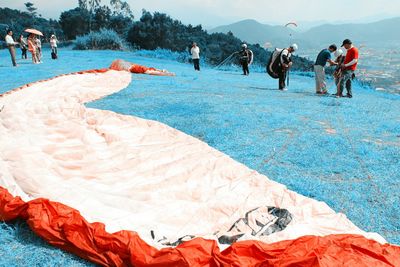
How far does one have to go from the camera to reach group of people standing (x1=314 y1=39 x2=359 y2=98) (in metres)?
9.02

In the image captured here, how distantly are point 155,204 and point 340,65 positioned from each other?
8235 mm

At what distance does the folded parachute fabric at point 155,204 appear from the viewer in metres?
2.46

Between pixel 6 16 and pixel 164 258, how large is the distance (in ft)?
229

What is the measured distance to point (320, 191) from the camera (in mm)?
3973

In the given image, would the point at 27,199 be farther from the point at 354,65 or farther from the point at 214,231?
the point at 354,65

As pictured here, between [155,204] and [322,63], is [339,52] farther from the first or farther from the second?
[155,204]

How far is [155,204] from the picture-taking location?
3.55 metres

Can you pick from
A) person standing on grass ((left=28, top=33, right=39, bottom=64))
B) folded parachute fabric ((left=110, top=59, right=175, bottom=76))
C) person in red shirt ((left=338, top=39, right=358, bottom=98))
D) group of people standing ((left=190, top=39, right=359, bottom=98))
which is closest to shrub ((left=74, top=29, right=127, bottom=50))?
person standing on grass ((left=28, top=33, right=39, bottom=64))

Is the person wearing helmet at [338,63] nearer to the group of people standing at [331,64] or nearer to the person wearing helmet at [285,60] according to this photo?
the group of people standing at [331,64]

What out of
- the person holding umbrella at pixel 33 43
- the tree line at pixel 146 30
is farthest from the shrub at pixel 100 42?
the person holding umbrella at pixel 33 43

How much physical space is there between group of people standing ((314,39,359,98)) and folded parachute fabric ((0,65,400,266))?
5950mm

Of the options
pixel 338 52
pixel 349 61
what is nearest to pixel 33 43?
pixel 338 52

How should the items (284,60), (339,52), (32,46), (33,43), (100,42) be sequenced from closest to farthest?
(339,52) → (284,60) → (32,46) → (33,43) → (100,42)

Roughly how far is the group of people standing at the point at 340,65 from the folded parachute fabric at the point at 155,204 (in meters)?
5.95
